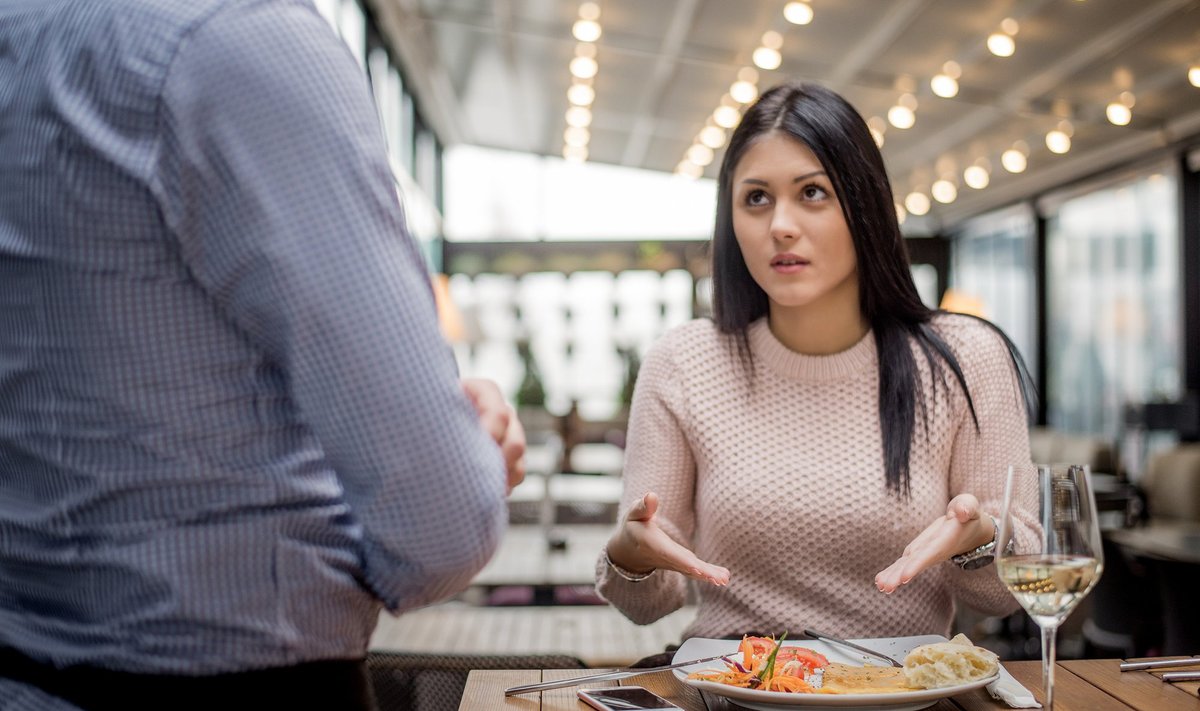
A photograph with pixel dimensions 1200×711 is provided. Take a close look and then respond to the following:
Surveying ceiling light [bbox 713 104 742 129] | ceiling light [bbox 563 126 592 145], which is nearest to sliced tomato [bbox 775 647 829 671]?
ceiling light [bbox 713 104 742 129]

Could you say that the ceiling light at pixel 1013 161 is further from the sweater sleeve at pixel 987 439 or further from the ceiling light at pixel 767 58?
the sweater sleeve at pixel 987 439

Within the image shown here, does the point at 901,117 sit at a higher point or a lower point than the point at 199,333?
higher

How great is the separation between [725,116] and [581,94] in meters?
1.37

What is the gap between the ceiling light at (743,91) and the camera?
7.78m

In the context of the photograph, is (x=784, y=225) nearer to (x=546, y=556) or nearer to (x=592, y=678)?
(x=592, y=678)

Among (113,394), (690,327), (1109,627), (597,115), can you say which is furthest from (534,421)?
(113,394)

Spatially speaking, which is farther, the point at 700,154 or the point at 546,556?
the point at 700,154

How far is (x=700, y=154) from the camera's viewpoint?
1053 cm

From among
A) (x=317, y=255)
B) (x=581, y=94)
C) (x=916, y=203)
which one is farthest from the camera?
(x=916, y=203)

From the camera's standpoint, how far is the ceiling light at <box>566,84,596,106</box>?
29.3 ft

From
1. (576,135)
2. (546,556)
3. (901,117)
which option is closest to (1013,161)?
(901,117)

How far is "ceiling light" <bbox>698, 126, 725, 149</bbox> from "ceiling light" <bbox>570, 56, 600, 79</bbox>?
53.7 inches

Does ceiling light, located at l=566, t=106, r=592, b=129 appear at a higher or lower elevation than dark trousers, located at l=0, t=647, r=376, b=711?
higher

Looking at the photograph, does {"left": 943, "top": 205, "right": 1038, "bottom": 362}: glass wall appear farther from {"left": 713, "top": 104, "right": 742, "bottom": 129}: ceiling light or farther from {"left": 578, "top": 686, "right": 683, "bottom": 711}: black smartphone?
{"left": 578, "top": 686, "right": 683, "bottom": 711}: black smartphone
